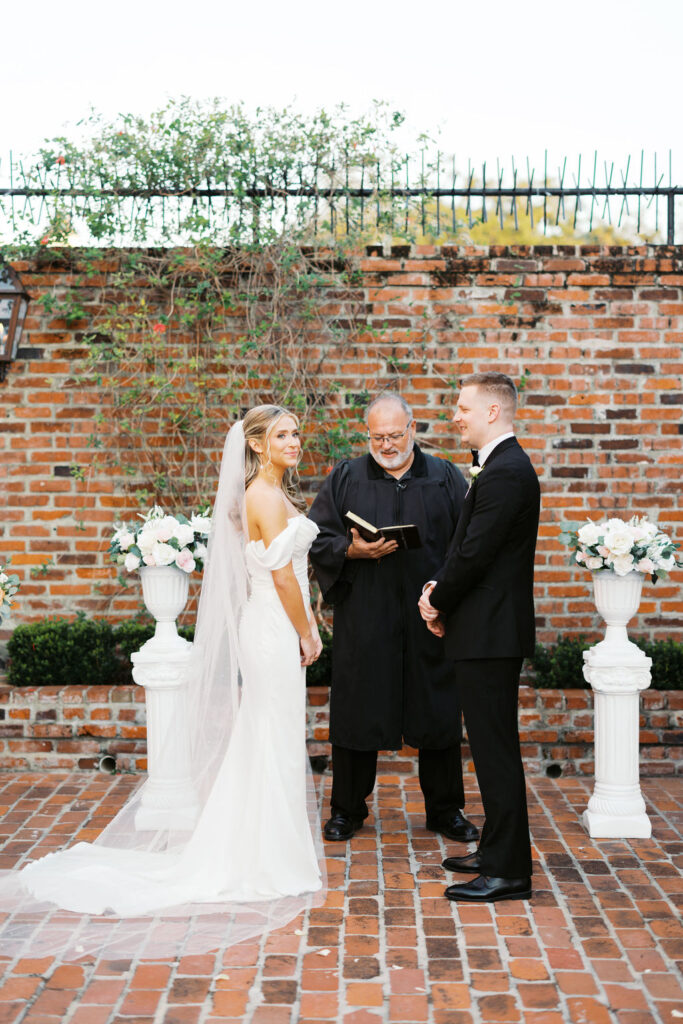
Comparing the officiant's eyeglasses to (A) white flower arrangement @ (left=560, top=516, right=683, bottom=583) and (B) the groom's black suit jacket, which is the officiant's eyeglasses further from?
(A) white flower arrangement @ (left=560, top=516, right=683, bottom=583)

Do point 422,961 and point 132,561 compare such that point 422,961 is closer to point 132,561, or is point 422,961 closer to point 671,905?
point 671,905

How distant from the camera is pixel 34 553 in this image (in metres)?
6.28

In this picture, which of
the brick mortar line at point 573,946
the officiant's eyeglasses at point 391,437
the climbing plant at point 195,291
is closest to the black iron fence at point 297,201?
the climbing plant at point 195,291

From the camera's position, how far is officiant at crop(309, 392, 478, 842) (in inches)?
188

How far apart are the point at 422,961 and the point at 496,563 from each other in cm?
149

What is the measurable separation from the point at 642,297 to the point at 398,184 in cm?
166

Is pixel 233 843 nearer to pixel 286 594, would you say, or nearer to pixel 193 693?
pixel 193 693

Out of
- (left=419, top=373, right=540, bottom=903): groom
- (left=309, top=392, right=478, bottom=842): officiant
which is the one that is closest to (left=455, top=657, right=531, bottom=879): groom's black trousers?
(left=419, top=373, right=540, bottom=903): groom

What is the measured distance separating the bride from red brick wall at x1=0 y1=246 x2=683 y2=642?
2101mm

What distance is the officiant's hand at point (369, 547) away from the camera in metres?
4.66

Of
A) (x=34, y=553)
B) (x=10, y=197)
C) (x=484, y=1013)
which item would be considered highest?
(x=10, y=197)

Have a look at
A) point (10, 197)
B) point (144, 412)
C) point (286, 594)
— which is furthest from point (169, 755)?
point (10, 197)

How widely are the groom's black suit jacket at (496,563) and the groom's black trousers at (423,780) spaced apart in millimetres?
949

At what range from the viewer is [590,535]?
4.89m
